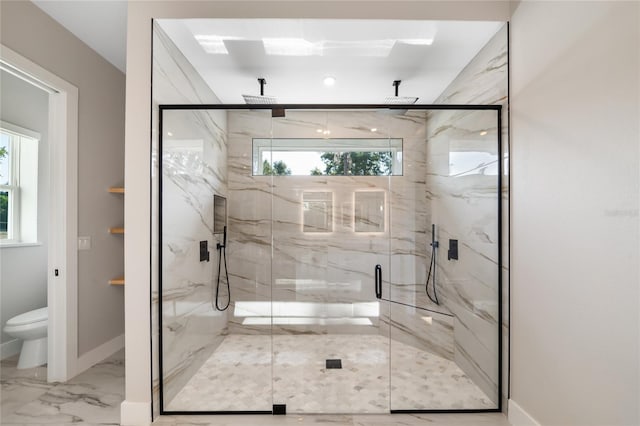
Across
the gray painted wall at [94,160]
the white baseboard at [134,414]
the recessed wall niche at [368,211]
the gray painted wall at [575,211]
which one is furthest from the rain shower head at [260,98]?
the white baseboard at [134,414]

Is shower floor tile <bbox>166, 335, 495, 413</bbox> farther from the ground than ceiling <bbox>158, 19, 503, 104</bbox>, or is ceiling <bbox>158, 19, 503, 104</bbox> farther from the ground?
ceiling <bbox>158, 19, 503, 104</bbox>

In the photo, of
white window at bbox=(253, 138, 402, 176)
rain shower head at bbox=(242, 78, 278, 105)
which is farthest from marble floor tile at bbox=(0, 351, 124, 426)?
rain shower head at bbox=(242, 78, 278, 105)

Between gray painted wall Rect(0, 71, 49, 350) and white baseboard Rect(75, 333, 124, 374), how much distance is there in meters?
0.85

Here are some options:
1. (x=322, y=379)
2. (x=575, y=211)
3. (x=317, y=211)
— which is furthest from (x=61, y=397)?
(x=575, y=211)

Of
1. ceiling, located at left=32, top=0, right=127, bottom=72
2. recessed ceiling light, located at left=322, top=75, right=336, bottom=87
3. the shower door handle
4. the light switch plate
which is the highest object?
ceiling, located at left=32, top=0, right=127, bottom=72

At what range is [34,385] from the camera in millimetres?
2453

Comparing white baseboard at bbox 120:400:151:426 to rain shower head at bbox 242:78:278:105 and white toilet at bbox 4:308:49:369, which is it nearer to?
white toilet at bbox 4:308:49:369

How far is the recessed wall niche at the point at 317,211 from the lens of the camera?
249 centimetres

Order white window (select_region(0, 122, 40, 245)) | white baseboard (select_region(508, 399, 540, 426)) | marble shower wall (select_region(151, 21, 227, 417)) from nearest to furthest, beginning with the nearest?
white baseboard (select_region(508, 399, 540, 426)) → marble shower wall (select_region(151, 21, 227, 417)) → white window (select_region(0, 122, 40, 245))

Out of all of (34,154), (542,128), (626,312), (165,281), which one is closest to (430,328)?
(626,312)

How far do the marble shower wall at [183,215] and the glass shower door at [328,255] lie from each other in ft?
1.65

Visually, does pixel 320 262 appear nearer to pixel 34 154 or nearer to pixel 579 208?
pixel 579 208

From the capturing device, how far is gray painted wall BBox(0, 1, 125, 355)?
2.48m

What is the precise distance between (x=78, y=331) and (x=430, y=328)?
2951 millimetres
